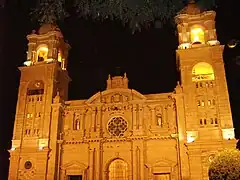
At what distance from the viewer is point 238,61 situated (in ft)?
99.8

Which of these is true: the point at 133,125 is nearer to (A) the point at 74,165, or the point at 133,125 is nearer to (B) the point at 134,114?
(B) the point at 134,114

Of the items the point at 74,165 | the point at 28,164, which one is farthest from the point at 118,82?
the point at 28,164

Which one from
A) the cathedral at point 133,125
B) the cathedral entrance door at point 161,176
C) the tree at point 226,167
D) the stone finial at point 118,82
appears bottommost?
the tree at point 226,167

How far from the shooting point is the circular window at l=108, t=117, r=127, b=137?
33.3 meters

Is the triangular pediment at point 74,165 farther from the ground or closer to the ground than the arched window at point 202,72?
closer to the ground

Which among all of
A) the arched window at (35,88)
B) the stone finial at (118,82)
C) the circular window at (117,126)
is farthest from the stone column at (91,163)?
the arched window at (35,88)

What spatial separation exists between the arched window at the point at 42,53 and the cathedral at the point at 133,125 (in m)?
1.71

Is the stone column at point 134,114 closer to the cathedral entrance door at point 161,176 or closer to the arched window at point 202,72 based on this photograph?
the cathedral entrance door at point 161,176

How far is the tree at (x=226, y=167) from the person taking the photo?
68.2ft

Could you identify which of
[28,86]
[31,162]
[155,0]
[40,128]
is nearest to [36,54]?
[28,86]

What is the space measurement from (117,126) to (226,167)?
1421 centimetres

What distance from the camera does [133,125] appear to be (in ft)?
108

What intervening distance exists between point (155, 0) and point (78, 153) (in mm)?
18985

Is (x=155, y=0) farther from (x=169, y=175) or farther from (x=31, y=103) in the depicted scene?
(x=31, y=103)
